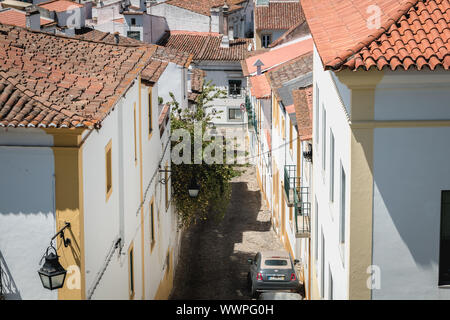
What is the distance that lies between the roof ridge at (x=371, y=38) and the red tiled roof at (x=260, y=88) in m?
19.8

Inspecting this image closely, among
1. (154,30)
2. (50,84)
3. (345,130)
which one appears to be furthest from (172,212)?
(154,30)

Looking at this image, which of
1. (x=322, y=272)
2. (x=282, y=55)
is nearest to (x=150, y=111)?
(x=322, y=272)

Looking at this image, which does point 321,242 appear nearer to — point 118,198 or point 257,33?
point 118,198

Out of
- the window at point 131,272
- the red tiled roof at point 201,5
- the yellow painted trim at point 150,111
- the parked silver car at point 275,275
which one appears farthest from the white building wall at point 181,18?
the window at point 131,272

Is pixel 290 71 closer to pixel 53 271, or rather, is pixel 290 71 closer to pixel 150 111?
pixel 150 111

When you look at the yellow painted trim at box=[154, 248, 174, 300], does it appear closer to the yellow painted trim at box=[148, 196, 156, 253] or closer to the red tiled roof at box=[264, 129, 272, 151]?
the yellow painted trim at box=[148, 196, 156, 253]

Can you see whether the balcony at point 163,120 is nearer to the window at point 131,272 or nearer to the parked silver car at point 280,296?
the parked silver car at point 280,296

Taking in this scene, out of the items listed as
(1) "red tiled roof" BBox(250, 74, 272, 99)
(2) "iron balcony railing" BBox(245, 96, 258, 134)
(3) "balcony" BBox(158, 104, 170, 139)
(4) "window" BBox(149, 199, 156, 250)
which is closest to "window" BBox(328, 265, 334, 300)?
(4) "window" BBox(149, 199, 156, 250)

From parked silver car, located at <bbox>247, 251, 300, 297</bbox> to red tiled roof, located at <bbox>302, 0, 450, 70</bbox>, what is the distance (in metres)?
11.9

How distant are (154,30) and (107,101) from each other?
1774 inches

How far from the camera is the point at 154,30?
55750 mm

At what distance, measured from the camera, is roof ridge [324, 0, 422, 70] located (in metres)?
9.19

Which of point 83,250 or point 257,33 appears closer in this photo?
point 83,250

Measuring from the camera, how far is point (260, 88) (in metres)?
31.5
